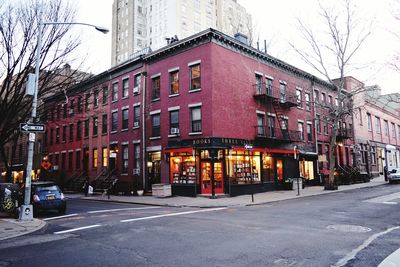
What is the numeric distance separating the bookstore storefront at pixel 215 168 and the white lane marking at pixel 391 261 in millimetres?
15032

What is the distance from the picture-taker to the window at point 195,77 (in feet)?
78.4

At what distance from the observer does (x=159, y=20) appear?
73.0 m

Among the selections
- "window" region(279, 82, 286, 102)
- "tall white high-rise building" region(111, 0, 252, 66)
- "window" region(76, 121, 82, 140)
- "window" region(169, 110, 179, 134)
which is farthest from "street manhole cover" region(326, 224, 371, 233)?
"tall white high-rise building" region(111, 0, 252, 66)

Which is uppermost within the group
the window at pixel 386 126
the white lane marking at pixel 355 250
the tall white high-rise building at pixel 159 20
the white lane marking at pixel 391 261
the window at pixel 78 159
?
the tall white high-rise building at pixel 159 20

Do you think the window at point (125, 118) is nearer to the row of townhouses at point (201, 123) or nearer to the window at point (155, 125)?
the row of townhouses at point (201, 123)

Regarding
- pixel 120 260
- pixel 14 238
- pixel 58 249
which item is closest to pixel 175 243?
pixel 120 260

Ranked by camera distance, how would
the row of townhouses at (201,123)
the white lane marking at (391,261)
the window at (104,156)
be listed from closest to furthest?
the white lane marking at (391,261) → the row of townhouses at (201,123) → the window at (104,156)

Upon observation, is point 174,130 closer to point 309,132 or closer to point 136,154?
point 136,154

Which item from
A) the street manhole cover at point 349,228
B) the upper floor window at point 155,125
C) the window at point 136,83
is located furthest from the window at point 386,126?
the street manhole cover at point 349,228

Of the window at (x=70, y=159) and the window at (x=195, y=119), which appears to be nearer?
the window at (x=195, y=119)

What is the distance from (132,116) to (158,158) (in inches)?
210

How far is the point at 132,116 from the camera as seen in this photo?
28.5m

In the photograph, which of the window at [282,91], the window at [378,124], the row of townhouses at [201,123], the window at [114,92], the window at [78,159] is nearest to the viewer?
the row of townhouses at [201,123]

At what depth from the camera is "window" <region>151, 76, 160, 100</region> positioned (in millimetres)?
26891
